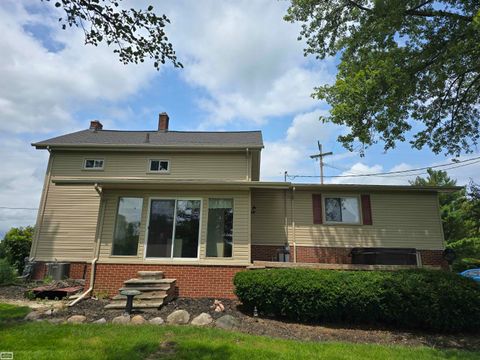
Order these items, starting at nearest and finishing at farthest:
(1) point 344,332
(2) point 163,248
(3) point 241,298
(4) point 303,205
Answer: (1) point 344,332, (3) point 241,298, (2) point 163,248, (4) point 303,205

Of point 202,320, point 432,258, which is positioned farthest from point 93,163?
point 432,258

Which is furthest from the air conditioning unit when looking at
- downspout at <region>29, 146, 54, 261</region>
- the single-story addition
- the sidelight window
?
the sidelight window

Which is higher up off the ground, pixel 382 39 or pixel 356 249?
pixel 382 39

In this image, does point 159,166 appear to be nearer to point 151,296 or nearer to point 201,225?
point 201,225

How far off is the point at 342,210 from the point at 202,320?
7.99 m

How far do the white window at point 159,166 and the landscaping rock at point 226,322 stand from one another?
841cm

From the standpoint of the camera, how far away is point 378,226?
12156mm

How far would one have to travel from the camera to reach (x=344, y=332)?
6.30 m

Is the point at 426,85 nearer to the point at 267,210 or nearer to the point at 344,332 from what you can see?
the point at 267,210

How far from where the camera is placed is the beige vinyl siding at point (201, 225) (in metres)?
8.89

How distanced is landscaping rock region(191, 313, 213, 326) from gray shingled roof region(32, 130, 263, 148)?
7812 mm

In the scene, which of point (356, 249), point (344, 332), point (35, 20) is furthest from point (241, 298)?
point (35, 20)

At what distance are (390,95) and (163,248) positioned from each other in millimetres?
8167

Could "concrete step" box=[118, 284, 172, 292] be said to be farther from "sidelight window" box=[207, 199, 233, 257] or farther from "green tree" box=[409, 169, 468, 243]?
"green tree" box=[409, 169, 468, 243]
